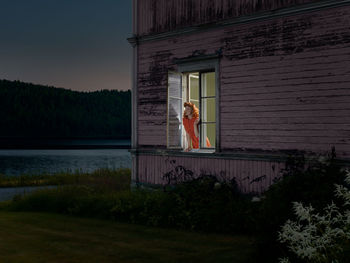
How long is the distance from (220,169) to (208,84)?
237 centimetres

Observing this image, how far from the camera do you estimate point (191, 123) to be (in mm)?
9891

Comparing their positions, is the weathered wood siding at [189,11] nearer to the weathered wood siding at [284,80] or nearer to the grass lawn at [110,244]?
the weathered wood siding at [284,80]

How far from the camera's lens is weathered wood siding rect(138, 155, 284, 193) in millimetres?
8633

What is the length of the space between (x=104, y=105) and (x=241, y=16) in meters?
101

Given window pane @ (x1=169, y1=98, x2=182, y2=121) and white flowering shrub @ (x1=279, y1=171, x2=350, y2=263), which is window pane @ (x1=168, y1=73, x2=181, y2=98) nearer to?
window pane @ (x1=169, y1=98, x2=182, y2=121)

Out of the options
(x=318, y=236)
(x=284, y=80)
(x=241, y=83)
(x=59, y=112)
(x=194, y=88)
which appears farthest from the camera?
(x=59, y=112)

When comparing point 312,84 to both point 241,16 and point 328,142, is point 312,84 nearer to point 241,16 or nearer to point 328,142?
point 328,142

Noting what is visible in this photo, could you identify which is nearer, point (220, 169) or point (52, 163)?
point (220, 169)

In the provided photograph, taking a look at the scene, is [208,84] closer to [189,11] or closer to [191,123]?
[191,123]

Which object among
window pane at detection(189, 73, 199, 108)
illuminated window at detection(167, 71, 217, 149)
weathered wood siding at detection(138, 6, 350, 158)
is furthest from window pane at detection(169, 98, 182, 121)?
weathered wood siding at detection(138, 6, 350, 158)

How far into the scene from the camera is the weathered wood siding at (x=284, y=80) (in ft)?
25.4

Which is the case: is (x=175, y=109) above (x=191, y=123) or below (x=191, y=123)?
above

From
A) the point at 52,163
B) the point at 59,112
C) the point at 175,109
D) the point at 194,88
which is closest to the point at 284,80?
the point at 194,88

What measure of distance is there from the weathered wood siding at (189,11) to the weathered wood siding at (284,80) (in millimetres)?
293
